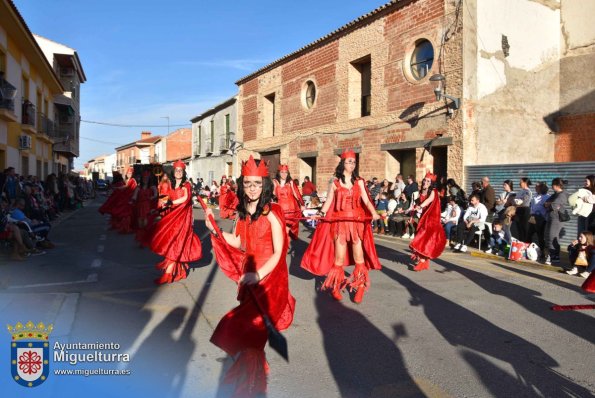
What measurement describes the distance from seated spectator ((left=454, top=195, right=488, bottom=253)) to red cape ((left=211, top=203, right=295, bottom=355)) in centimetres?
899

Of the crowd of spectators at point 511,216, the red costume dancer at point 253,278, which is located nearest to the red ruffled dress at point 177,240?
the crowd of spectators at point 511,216

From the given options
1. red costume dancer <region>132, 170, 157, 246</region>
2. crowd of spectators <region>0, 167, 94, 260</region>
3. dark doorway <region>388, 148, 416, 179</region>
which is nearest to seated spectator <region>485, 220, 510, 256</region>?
dark doorway <region>388, 148, 416, 179</region>

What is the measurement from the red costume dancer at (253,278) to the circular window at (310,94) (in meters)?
20.7

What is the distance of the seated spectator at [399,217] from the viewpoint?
14383mm

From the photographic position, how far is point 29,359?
3547 millimetres

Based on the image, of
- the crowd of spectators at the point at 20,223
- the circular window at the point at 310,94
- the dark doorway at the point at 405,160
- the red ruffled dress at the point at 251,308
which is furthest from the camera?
the circular window at the point at 310,94

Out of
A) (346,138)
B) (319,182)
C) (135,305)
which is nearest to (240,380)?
(135,305)

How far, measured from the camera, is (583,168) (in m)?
12.1

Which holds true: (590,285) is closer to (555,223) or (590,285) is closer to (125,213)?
(555,223)

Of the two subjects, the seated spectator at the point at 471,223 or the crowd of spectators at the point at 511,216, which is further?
the seated spectator at the point at 471,223

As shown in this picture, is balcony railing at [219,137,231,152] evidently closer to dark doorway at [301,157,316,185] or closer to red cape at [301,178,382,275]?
dark doorway at [301,157,316,185]

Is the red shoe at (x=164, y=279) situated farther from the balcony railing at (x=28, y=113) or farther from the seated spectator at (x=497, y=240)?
the balcony railing at (x=28, y=113)

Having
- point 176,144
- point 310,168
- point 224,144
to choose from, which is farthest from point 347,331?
point 176,144

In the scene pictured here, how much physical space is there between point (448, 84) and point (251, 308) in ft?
47.1
